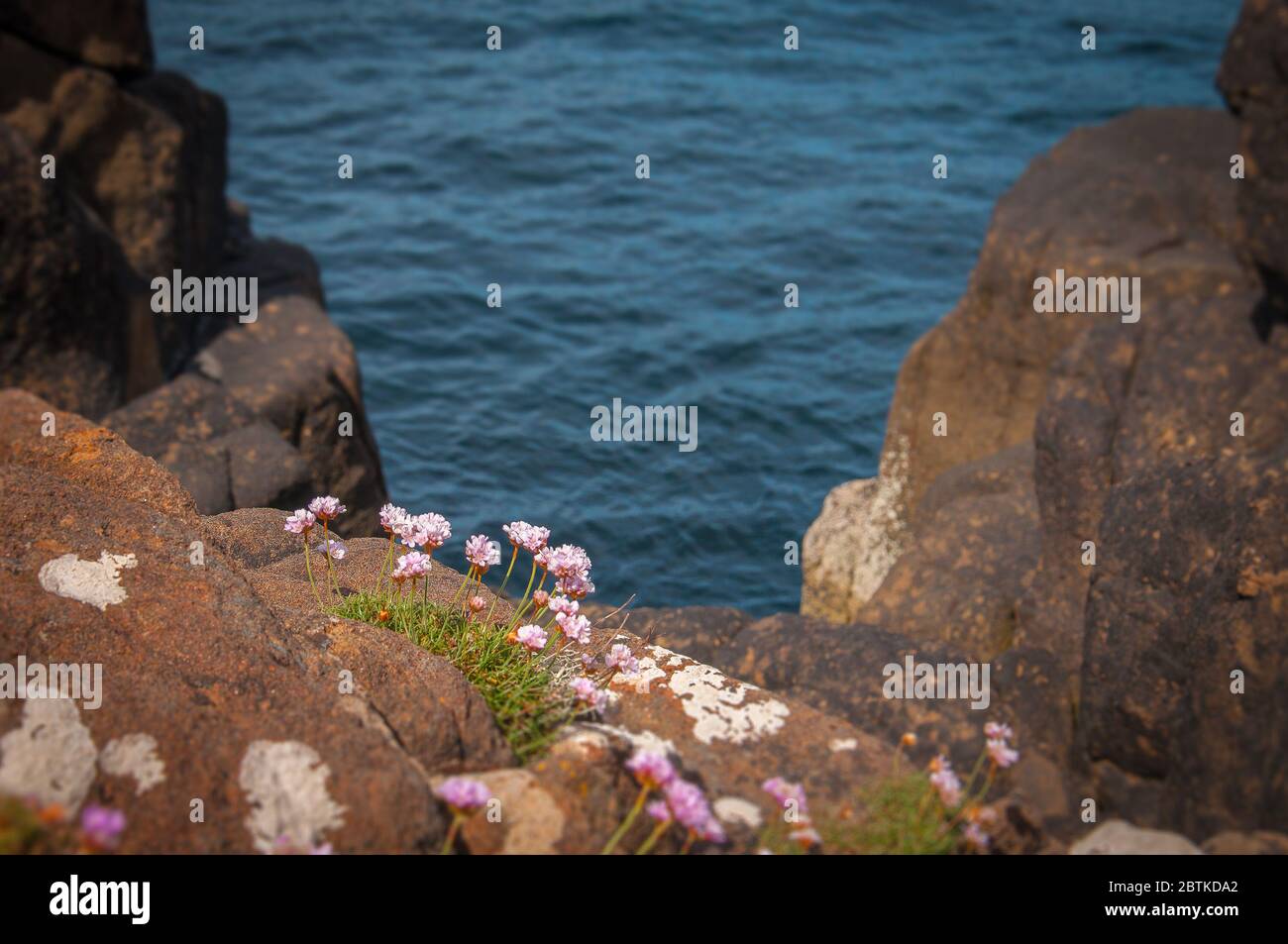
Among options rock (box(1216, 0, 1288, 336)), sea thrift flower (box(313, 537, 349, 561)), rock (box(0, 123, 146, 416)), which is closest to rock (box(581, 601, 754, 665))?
sea thrift flower (box(313, 537, 349, 561))

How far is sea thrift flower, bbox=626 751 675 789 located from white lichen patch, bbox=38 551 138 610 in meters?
1.99

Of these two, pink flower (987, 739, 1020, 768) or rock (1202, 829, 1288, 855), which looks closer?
rock (1202, 829, 1288, 855)

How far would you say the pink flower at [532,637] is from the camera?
4.93 metres

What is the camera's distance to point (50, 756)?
13.3 feet

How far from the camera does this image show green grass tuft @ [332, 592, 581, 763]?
16.2 ft

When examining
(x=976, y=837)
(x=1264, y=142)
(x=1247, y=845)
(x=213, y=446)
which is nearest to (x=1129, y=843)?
(x=1247, y=845)

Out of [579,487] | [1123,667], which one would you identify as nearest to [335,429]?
[579,487]

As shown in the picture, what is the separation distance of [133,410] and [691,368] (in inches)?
420

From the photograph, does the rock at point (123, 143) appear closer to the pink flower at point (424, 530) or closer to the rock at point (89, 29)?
the rock at point (89, 29)

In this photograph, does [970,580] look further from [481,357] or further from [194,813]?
[481,357]

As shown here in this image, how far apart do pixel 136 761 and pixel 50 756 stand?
25cm

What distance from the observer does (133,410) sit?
41.1ft

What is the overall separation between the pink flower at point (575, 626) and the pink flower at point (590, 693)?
6.4 inches

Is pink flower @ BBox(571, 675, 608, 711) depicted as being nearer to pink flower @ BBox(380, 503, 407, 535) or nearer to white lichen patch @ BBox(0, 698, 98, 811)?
pink flower @ BBox(380, 503, 407, 535)
